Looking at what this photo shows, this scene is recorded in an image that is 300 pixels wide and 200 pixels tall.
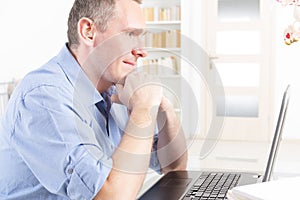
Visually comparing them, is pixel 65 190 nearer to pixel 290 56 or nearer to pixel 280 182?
pixel 280 182

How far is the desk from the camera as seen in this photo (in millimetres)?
3881

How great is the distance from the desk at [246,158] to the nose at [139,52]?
2.59 meters

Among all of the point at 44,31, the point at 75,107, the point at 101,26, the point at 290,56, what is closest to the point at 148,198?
the point at 75,107

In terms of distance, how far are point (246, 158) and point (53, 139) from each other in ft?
11.9

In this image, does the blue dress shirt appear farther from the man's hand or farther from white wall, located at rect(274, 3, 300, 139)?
white wall, located at rect(274, 3, 300, 139)

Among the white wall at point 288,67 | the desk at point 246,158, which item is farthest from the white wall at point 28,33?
the white wall at point 288,67

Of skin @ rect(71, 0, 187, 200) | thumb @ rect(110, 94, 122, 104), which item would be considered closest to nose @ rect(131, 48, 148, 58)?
skin @ rect(71, 0, 187, 200)

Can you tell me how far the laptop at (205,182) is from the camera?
104 centimetres

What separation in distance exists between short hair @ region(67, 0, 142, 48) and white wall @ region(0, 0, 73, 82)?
108 inches

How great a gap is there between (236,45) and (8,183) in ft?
14.9

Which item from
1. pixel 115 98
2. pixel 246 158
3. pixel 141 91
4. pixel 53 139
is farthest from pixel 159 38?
pixel 246 158

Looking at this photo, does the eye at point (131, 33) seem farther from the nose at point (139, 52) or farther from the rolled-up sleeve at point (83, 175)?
the rolled-up sleeve at point (83, 175)

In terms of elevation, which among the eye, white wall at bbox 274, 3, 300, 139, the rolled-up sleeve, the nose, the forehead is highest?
the forehead

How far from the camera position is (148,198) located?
113cm
